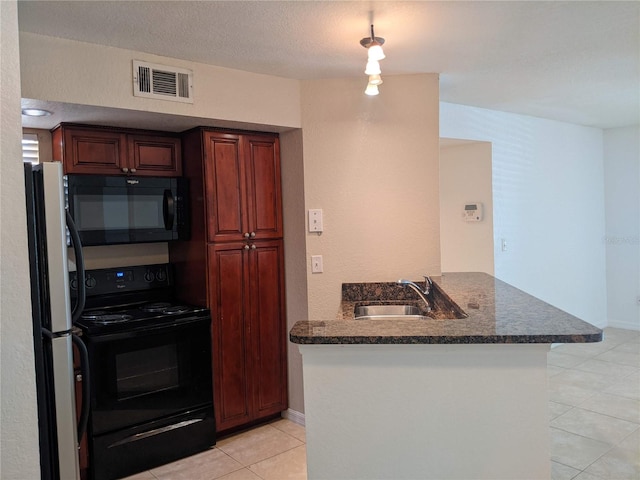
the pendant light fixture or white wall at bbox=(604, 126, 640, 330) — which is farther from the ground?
the pendant light fixture

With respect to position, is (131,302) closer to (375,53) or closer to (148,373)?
(148,373)

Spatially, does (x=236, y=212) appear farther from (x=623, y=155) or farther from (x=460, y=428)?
(x=623, y=155)

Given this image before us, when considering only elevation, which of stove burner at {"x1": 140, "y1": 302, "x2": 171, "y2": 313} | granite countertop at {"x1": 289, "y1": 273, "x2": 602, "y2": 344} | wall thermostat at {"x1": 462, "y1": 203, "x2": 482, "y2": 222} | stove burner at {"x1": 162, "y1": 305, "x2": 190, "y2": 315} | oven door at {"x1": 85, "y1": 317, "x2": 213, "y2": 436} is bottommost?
oven door at {"x1": 85, "y1": 317, "x2": 213, "y2": 436}

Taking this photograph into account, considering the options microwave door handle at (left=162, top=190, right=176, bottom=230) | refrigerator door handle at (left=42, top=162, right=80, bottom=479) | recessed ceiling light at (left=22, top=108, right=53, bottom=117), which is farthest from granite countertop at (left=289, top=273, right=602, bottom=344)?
recessed ceiling light at (left=22, top=108, right=53, bottom=117)

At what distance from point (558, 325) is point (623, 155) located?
16.1ft

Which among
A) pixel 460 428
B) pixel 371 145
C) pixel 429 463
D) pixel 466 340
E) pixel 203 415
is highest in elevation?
pixel 371 145

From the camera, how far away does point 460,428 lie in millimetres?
1538

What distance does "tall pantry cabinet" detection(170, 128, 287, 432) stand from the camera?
301cm

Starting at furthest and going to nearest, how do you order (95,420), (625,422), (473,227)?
(473,227), (625,422), (95,420)

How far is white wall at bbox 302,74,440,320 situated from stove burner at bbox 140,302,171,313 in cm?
93

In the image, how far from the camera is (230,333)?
3.10 m

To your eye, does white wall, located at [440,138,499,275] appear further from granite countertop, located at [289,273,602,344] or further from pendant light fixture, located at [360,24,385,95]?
granite countertop, located at [289,273,602,344]

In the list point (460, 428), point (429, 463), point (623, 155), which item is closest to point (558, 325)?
point (460, 428)

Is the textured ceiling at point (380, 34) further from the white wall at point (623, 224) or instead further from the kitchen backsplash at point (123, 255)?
the white wall at point (623, 224)
